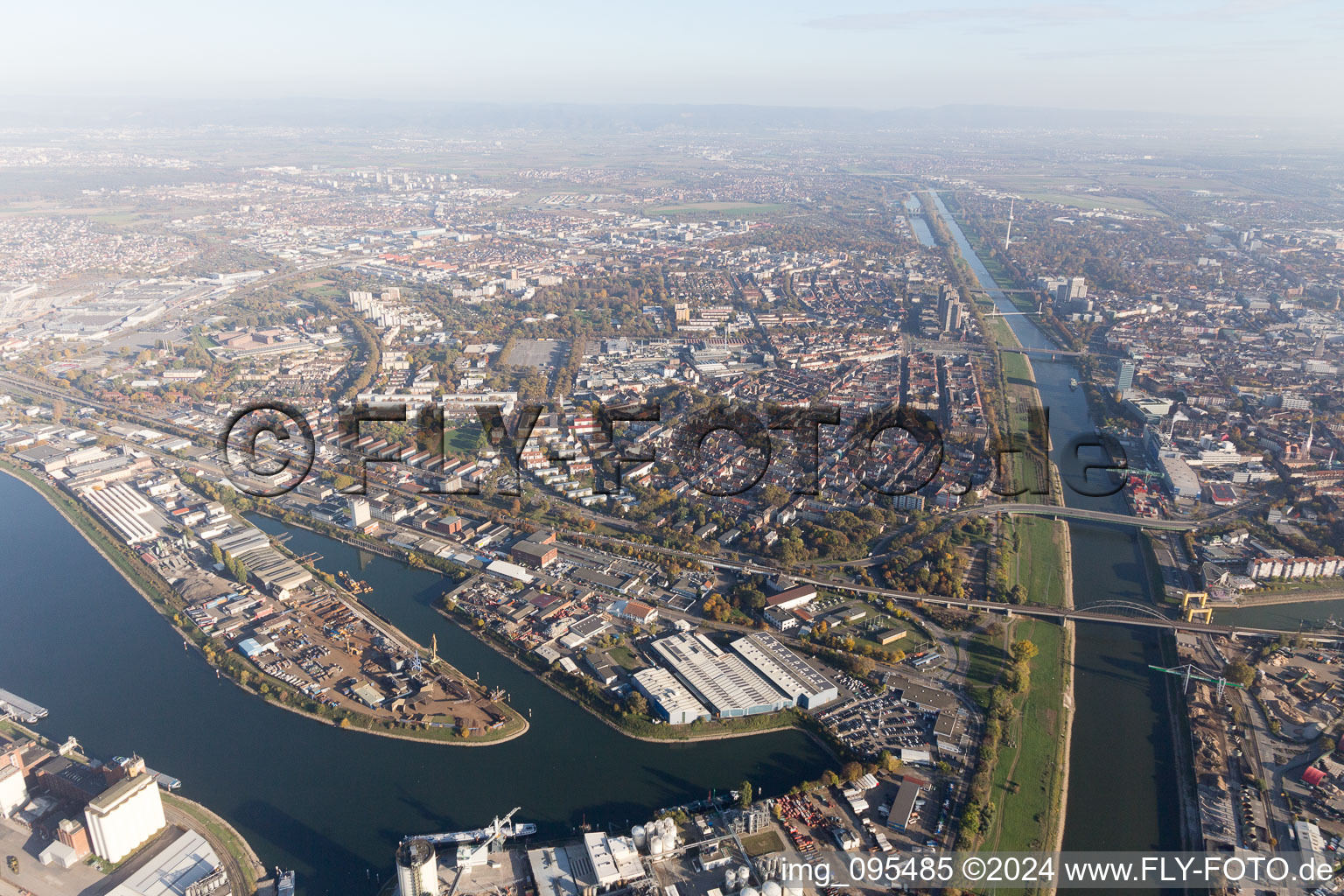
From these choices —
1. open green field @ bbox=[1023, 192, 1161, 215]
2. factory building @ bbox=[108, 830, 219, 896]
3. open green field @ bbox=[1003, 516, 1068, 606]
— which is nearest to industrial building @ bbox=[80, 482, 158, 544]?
factory building @ bbox=[108, 830, 219, 896]

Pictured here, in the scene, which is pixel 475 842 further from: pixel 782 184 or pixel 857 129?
pixel 857 129

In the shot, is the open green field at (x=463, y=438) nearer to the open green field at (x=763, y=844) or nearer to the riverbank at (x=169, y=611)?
the riverbank at (x=169, y=611)

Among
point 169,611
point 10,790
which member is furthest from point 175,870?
point 169,611

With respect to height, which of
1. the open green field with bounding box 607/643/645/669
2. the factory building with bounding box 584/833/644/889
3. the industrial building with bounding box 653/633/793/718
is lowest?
the factory building with bounding box 584/833/644/889

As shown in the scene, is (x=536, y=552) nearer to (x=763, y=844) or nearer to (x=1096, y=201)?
(x=763, y=844)

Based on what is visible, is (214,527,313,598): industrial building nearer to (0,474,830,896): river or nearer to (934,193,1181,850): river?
(0,474,830,896): river

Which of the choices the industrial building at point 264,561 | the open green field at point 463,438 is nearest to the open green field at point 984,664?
the industrial building at point 264,561
